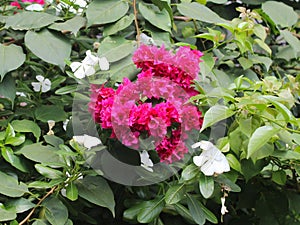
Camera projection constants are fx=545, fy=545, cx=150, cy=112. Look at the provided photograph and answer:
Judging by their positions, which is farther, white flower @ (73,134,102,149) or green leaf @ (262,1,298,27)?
green leaf @ (262,1,298,27)

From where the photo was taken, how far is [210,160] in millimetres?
1032

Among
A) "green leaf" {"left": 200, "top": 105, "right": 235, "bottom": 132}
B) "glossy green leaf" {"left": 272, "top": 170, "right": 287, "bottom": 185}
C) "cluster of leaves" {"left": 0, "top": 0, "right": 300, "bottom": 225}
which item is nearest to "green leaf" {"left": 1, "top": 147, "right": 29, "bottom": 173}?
"cluster of leaves" {"left": 0, "top": 0, "right": 300, "bottom": 225}

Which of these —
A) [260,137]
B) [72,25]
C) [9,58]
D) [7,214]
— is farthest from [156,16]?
[7,214]

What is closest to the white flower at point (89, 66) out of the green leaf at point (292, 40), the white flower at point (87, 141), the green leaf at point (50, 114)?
the white flower at point (87, 141)

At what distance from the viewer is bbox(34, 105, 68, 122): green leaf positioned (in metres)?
1.34

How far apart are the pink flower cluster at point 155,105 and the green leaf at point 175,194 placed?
0.06 metres

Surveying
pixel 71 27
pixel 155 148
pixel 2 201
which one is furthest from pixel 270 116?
pixel 2 201

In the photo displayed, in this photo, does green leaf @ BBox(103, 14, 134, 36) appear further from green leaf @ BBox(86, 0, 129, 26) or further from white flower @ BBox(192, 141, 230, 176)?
white flower @ BBox(192, 141, 230, 176)

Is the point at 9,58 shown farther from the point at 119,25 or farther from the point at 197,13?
the point at 197,13

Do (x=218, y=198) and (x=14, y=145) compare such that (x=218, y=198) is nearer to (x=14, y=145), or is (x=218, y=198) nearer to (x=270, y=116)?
(x=270, y=116)

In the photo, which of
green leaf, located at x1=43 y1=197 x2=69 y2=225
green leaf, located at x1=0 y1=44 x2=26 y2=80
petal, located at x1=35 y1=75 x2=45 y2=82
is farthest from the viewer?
petal, located at x1=35 y1=75 x2=45 y2=82

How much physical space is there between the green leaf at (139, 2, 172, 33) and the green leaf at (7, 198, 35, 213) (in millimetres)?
490

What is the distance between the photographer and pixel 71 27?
49.5 inches

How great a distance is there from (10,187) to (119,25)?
1.45 ft
